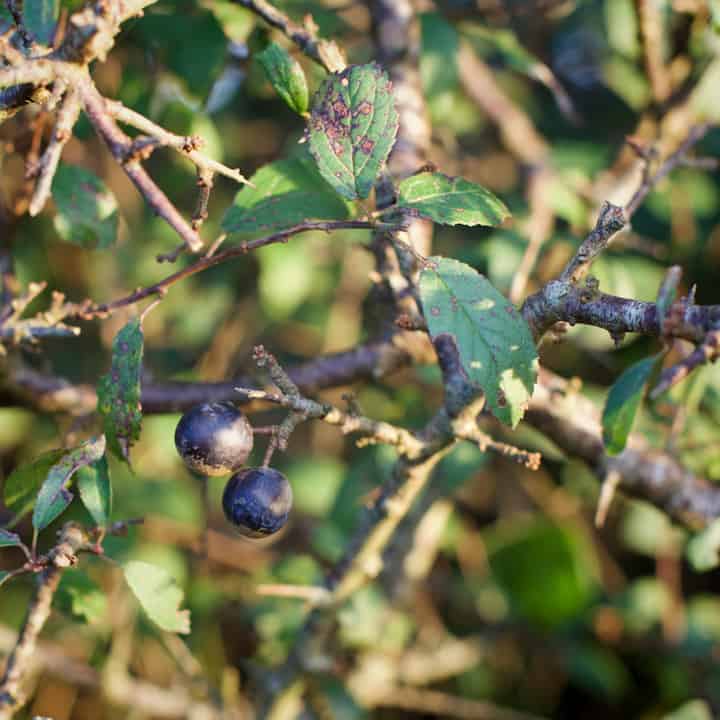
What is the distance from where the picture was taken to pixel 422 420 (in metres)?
1.41

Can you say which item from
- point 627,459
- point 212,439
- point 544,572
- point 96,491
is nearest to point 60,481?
point 96,491

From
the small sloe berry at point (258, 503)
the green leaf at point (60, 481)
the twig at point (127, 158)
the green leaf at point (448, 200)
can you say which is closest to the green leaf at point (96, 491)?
the green leaf at point (60, 481)

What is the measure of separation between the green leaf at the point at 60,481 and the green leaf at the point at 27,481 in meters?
0.03

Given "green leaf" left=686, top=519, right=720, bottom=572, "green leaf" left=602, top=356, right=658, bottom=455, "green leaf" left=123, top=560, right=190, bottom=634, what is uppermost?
"green leaf" left=602, top=356, right=658, bottom=455

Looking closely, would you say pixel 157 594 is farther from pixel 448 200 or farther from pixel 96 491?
pixel 448 200

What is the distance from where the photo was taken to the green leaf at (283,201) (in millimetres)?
838

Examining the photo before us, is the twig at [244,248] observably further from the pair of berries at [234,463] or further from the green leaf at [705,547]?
the green leaf at [705,547]

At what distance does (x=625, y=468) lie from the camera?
3.44 feet

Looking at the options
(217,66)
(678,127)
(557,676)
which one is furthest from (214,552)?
(678,127)

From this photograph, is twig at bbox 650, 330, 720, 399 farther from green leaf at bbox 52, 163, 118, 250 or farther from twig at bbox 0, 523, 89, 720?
green leaf at bbox 52, 163, 118, 250

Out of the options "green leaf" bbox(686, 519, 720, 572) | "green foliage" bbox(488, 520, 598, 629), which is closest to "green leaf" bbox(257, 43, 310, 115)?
"green leaf" bbox(686, 519, 720, 572)

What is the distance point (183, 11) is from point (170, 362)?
86 centimetres

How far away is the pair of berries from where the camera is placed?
0.70m

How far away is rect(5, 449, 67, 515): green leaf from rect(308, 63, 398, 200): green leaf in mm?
356
